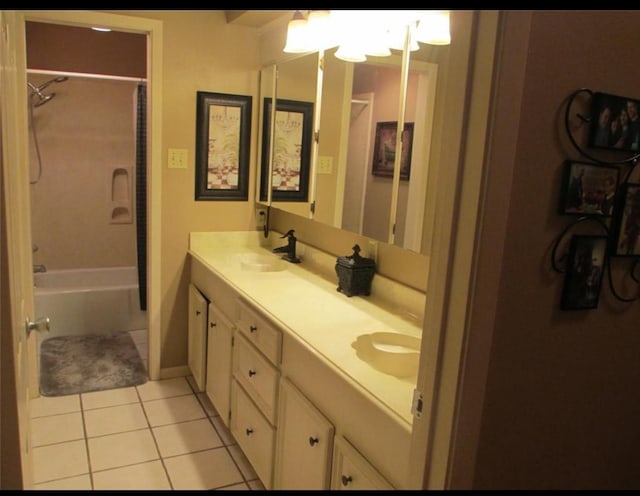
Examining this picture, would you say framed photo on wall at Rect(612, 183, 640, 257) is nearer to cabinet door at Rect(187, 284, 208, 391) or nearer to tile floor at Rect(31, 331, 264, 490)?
tile floor at Rect(31, 331, 264, 490)

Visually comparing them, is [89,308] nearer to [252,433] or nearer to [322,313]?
[252,433]

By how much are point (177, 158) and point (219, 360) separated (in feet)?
3.88

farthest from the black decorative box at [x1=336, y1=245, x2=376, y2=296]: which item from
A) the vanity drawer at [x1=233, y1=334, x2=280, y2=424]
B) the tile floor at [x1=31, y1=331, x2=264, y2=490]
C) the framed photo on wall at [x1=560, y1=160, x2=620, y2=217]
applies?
the framed photo on wall at [x1=560, y1=160, x2=620, y2=217]

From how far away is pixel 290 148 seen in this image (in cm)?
282

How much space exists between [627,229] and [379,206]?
3.48 feet

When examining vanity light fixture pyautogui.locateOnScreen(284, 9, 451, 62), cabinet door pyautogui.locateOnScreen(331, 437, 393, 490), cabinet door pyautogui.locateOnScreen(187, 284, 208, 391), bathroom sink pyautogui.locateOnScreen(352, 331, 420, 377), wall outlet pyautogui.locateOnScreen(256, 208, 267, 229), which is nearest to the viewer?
cabinet door pyautogui.locateOnScreen(331, 437, 393, 490)

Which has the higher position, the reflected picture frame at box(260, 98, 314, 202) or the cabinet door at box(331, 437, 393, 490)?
the reflected picture frame at box(260, 98, 314, 202)

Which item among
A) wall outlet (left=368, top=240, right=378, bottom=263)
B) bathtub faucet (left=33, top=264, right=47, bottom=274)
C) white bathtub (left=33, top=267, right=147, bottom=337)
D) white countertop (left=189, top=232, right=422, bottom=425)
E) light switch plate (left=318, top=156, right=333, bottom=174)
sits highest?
light switch plate (left=318, top=156, right=333, bottom=174)

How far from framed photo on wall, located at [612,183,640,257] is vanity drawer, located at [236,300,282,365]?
1.13m

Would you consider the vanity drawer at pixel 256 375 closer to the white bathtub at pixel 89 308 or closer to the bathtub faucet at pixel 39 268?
the white bathtub at pixel 89 308

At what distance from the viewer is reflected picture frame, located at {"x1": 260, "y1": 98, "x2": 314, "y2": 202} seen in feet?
8.86

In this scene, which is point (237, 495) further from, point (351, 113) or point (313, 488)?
point (351, 113)

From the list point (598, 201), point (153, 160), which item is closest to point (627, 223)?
point (598, 201)

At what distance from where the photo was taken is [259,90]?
3061 mm
